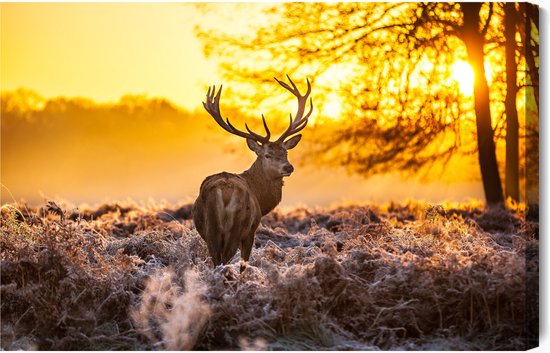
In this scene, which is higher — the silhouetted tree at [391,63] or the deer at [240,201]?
the silhouetted tree at [391,63]

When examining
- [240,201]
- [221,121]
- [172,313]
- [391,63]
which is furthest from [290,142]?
[391,63]

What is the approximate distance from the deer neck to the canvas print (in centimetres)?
2

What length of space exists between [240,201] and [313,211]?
24.4 ft

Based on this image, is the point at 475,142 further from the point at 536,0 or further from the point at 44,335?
the point at 44,335

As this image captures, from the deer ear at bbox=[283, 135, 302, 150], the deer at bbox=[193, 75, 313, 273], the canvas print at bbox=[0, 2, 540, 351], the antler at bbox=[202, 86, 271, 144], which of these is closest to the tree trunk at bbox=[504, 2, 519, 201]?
the canvas print at bbox=[0, 2, 540, 351]

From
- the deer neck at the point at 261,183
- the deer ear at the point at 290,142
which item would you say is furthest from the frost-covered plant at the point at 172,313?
the deer ear at the point at 290,142

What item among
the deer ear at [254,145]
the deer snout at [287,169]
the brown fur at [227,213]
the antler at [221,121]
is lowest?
the brown fur at [227,213]

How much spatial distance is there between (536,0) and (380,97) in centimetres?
610

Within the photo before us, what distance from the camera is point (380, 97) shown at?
50.4 ft

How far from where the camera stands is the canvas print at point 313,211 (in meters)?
7.50

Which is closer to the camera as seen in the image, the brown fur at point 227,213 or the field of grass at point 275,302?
the field of grass at point 275,302

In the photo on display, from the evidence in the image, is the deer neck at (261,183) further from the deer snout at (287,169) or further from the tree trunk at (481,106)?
the tree trunk at (481,106)

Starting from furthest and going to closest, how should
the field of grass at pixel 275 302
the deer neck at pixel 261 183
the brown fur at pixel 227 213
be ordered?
the deer neck at pixel 261 183
the brown fur at pixel 227 213
the field of grass at pixel 275 302

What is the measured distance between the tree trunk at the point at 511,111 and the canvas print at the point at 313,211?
33 mm
